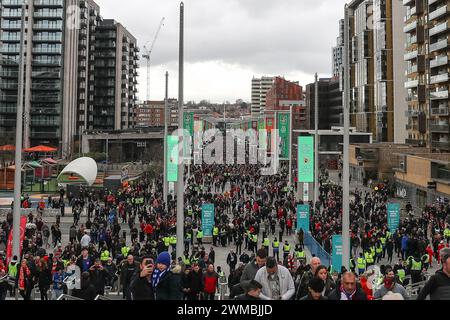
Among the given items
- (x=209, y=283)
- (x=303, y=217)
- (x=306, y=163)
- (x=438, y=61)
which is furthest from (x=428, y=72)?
(x=209, y=283)

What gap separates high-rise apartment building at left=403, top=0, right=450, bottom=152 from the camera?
183 ft

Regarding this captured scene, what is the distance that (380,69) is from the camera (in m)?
79.8

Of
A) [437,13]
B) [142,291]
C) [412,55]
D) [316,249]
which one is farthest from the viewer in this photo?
[412,55]

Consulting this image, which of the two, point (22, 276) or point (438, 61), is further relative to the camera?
point (438, 61)

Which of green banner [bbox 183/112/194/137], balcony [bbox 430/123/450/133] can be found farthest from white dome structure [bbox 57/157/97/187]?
balcony [bbox 430/123/450/133]

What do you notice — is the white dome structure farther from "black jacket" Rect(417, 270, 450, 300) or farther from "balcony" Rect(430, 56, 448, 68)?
"black jacket" Rect(417, 270, 450, 300)

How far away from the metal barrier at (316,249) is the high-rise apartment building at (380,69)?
54.9m

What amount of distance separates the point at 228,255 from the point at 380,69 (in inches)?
2611

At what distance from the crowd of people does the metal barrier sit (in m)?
0.41

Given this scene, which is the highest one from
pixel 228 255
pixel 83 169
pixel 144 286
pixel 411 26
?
pixel 411 26

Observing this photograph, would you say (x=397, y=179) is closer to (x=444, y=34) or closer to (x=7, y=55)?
(x=444, y=34)

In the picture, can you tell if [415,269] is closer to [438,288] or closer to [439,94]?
[438,288]
